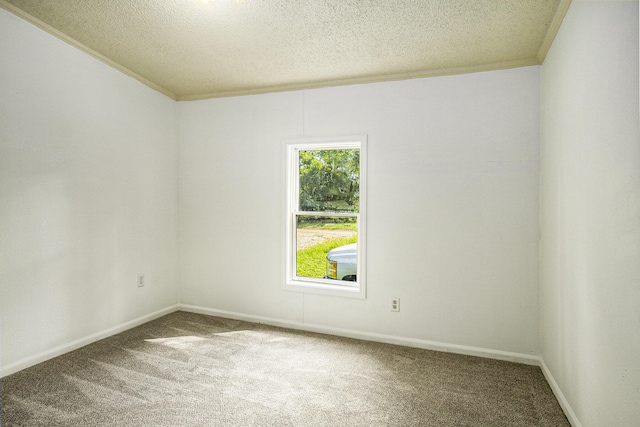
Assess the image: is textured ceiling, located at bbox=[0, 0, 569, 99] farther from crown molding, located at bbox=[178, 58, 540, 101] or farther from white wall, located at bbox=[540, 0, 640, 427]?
white wall, located at bbox=[540, 0, 640, 427]

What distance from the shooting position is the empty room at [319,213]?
197 cm

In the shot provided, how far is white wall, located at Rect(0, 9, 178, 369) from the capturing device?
246 cm

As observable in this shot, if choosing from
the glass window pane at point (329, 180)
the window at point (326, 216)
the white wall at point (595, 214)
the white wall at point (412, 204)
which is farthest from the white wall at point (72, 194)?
the white wall at point (595, 214)

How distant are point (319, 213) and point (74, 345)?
2.45 metres

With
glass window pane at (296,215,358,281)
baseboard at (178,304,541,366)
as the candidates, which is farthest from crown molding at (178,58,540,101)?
baseboard at (178,304,541,366)

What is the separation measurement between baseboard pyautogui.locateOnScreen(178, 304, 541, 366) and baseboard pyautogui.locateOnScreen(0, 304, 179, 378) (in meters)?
0.44

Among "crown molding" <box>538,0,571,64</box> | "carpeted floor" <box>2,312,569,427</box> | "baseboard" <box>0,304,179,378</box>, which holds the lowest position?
"carpeted floor" <box>2,312,569,427</box>

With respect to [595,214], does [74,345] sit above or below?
below

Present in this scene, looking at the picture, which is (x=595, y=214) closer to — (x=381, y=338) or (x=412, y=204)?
(x=412, y=204)

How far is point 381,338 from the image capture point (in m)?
3.26

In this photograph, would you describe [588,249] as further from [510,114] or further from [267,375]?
[267,375]

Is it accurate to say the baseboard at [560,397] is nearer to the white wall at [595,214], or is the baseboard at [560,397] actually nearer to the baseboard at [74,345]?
the white wall at [595,214]

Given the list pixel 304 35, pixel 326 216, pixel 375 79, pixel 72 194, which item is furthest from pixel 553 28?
pixel 72 194

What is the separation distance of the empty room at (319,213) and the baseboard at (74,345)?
0.7 inches
